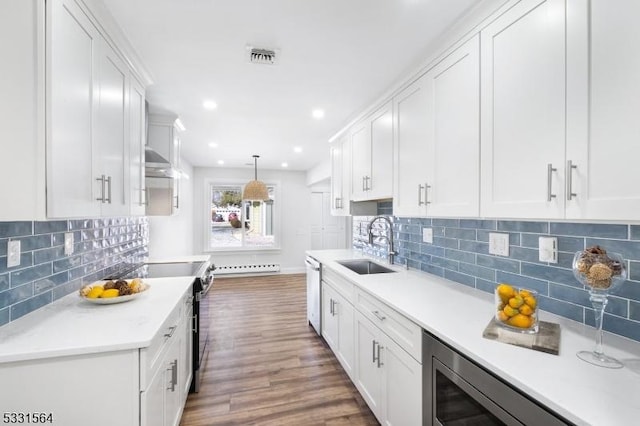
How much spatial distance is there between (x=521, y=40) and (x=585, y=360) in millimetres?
1275

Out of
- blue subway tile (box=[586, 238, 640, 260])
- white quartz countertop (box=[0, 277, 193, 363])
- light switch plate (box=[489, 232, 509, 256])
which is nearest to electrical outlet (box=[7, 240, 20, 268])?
white quartz countertop (box=[0, 277, 193, 363])

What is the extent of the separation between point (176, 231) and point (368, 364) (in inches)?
150

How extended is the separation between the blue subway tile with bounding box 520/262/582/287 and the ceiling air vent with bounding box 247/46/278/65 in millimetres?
1930

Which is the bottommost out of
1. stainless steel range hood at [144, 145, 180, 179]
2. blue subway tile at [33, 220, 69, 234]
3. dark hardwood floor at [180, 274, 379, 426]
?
dark hardwood floor at [180, 274, 379, 426]

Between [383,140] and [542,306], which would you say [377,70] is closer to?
[383,140]

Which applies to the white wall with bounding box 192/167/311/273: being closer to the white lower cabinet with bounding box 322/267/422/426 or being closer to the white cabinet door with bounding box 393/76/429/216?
the white lower cabinet with bounding box 322/267/422/426

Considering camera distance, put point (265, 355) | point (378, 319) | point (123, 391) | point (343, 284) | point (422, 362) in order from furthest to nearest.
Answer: point (265, 355), point (343, 284), point (378, 319), point (422, 362), point (123, 391)

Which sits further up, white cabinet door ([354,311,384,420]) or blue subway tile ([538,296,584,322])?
blue subway tile ([538,296,584,322])

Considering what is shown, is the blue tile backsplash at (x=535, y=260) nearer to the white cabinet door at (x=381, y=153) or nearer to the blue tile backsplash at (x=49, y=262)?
the white cabinet door at (x=381, y=153)

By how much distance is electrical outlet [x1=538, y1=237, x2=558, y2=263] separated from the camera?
138cm

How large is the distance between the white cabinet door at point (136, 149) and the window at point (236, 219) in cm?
434

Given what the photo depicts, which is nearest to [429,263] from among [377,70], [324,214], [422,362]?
[422,362]

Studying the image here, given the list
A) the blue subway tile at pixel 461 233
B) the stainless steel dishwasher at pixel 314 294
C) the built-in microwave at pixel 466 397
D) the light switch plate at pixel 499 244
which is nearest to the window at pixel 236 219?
the stainless steel dishwasher at pixel 314 294

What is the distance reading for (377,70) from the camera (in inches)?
82.0
